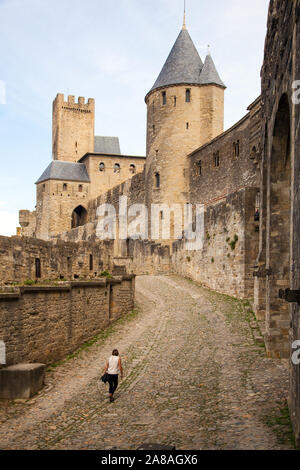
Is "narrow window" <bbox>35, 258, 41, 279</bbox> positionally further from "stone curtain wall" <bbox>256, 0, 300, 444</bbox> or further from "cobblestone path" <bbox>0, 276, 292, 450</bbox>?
"stone curtain wall" <bbox>256, 0, 300, 444</bbox>

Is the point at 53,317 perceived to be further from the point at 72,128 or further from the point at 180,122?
the point at 72,128

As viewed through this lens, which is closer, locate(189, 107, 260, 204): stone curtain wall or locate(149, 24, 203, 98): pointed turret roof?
locate(189, 107, 260, 204): stone curtain wall

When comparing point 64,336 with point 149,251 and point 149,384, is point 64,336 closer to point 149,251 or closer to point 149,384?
point 149,384

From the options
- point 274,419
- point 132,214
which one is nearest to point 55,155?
point 132,214

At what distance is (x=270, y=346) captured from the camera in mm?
10867

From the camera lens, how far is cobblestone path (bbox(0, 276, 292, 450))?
7.00 metres

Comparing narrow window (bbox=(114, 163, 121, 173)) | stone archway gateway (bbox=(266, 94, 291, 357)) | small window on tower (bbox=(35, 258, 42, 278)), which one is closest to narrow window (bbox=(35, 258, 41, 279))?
small window on tower (bbox=(35, 258, 42, 278))

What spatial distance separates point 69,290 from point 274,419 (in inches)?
292

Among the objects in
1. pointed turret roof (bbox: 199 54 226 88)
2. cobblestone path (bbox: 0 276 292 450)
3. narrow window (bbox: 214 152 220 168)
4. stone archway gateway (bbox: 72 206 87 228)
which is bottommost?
cobblestone path (bbox: 0 276 292 450)

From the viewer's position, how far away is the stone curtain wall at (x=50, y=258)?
14.0 meters

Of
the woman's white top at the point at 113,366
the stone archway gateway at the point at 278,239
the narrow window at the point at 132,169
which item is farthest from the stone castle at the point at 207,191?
the woman's white top at the point at 113,366

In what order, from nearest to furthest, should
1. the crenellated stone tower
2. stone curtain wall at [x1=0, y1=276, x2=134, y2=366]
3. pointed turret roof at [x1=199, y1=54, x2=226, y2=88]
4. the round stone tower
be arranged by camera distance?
1. stone curtain wall at [x1=0, y1=276, x2=134, y2=366]
2. the round stone tower
3. pointed turret roof at [x1=199, y1=54, x2=226, y2=88]
4. the crenellated stone tower

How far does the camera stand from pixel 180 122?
1474 inches

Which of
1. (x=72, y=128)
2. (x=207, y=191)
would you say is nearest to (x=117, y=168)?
(x=72, y=128)
